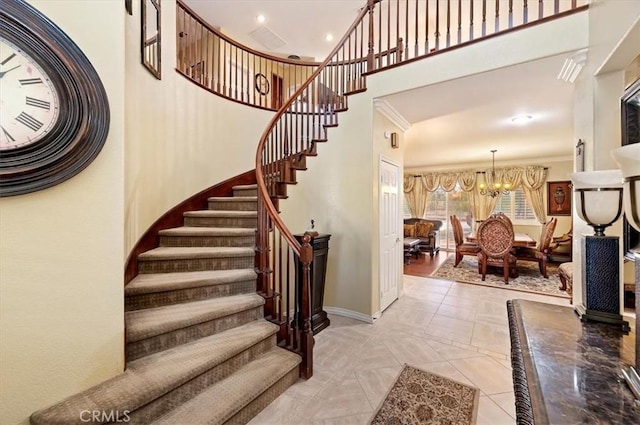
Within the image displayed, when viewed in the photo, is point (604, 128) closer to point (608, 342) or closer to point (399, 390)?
point (608, 342)

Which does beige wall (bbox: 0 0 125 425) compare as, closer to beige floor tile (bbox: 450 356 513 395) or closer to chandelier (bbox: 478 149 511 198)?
beige floor tile (bbox: 450 356 513 395)

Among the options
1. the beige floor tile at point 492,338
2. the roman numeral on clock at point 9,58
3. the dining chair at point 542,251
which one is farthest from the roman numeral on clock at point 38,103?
the dining chair at point 542,251

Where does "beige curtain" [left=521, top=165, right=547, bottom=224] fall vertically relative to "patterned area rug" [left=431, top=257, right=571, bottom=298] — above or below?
above

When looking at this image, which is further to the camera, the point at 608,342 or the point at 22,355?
the point at 22,355

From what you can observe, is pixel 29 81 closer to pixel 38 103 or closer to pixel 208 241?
pixel 38 103

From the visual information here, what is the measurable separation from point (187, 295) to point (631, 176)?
253cm

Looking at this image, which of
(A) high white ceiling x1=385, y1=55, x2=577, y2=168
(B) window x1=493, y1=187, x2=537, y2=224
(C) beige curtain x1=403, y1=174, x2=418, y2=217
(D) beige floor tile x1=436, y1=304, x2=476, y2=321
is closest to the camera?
(A) high white ceiling x1=385, y1=55, x2=577, y2=168

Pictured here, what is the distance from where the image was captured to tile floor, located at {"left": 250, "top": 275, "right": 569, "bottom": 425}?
177 centimetres

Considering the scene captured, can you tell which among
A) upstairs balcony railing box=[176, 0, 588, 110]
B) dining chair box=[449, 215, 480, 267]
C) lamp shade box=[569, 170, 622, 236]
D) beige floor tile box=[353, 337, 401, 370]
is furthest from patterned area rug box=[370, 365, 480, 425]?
dining chair box=[449, 215, 480, 267]

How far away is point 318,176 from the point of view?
356 centimetres

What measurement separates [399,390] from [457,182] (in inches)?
293

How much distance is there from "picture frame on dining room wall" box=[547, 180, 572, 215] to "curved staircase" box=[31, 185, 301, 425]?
794 cm

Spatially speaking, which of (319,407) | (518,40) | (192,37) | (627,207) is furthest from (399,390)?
(192,37)

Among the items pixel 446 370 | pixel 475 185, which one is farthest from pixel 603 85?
pixel 475 185
